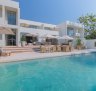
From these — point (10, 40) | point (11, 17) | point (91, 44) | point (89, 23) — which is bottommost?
point (91, 44)

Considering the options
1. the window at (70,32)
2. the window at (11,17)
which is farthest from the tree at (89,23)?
the window at (11,17)

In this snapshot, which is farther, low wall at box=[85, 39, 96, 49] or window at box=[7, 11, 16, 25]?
low wall at box=[85, 39, 96, 49]

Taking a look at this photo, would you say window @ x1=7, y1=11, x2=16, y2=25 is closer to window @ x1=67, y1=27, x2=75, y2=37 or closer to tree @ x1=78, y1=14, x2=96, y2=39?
window @ x1=67, y1=27, x2=75, y2=37

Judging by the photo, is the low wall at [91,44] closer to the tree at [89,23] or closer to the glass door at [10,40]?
the tree at [89,23]

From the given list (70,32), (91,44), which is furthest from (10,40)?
(91,44)

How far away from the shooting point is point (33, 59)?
15938 mm

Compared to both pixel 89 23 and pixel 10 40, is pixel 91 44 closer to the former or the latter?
pixel 89 23

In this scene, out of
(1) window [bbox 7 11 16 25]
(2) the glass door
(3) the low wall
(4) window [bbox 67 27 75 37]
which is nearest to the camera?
(1) window [bbox 7 11 16 25]

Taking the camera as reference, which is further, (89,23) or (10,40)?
(89,23)

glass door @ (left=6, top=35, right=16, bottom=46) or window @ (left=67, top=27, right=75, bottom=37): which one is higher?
window @ (left=67, top=27, right=75, bottom=37)

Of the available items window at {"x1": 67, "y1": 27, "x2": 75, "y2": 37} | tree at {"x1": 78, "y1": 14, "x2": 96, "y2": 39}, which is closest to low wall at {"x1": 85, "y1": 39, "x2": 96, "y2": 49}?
window at {"x1": 67, "y1": 27, "x2": 75, "y2": 37}

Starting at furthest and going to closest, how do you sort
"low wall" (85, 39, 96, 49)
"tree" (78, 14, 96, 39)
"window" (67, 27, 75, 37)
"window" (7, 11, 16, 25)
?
"tree" (78, 14, 96, 39) < "window" (67, 27, 75, 37) < "low wall" (85, 39, 96, 49) < "window" (7, 11, 16, 25)

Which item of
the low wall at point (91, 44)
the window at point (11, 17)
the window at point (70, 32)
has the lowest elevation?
the low wall at point (91, 44)

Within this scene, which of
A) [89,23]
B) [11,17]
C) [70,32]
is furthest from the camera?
[89,23]
